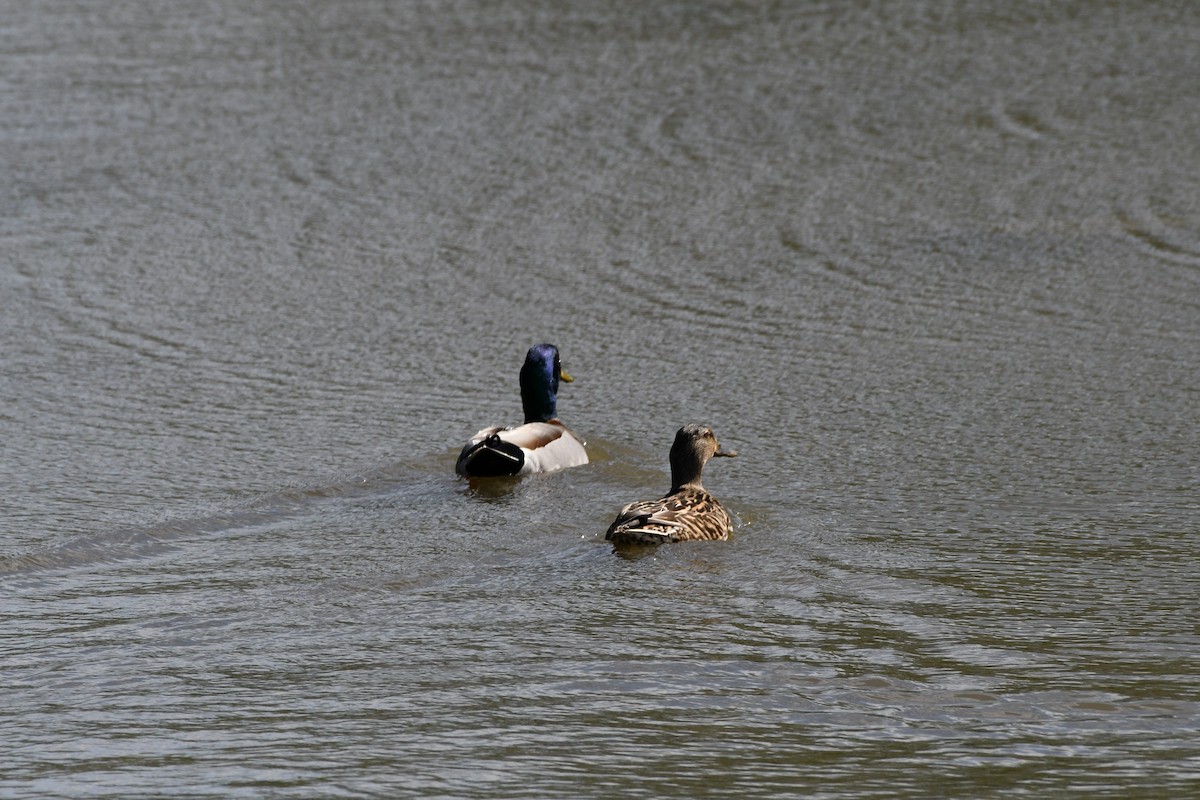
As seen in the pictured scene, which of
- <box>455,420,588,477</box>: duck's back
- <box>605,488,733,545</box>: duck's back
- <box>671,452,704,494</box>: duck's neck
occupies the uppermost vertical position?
<box>455,420,588,477</box>: duck's back

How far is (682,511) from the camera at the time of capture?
711 centimetres

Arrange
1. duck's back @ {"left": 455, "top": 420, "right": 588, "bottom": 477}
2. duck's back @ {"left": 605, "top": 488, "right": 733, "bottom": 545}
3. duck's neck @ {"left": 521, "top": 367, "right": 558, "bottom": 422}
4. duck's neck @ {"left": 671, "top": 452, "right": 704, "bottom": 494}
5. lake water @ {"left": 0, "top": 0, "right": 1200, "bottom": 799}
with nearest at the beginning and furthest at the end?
lake water @ {"left": 0, "top": 0, "right": 1200, "bottom": 799} < duck's back @ {"left": 605, "top": 488, "right": 733, "bottom": 545} < duck's neck @ {"left": 671, "top": 452, "right": 704, "bottom": 494} < duck's back @ {"left": 455, "top": 420, "right": 588, "bottom": 477} < duck's neck @ {"left": 521, "top": 367, "right": 558, "bottom": 422}

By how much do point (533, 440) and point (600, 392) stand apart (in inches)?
43.9

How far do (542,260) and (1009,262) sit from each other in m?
2.72

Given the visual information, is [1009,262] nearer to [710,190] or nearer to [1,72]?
[710,190]

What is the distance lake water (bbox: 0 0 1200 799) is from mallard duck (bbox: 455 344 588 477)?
0.10 m

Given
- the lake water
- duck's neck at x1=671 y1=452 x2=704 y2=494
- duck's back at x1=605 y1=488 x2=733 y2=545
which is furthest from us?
duck's neck at x1=671 y1=452 x2=704 y2=494

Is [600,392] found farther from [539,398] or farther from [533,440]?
[533,440]

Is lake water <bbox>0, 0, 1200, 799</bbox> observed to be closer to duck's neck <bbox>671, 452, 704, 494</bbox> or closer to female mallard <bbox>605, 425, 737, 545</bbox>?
female mallard <bbox>605, 425, 737, 545</bbox>

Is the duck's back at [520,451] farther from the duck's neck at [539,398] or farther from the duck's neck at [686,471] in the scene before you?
the duck's neck at [686,471]

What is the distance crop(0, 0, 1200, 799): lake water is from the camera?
5211mm

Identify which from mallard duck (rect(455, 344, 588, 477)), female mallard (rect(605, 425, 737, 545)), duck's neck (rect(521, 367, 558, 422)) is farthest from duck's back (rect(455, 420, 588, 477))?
female mallard (rect(605, 425, 737, 545))

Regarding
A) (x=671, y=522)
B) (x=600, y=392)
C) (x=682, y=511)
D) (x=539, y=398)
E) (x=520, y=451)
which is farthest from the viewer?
(x=600, y=392)

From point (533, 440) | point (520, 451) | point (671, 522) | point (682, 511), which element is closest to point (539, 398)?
point (533, 440)
